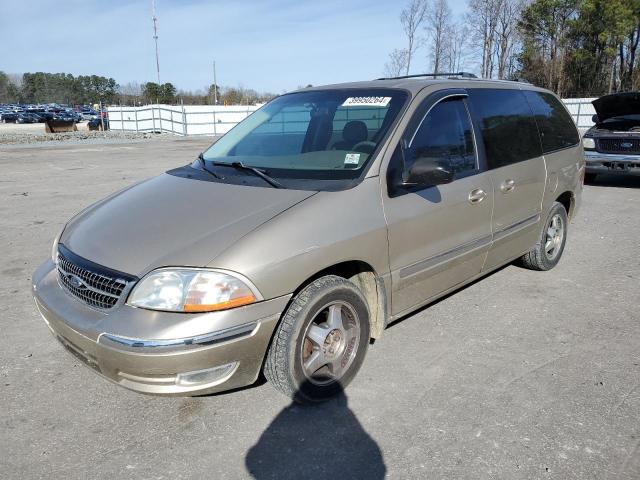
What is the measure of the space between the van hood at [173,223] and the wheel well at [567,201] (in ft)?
11.0

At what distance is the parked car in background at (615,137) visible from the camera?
30.8 ft

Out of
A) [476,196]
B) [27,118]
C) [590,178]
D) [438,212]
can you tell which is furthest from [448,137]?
[27,118]

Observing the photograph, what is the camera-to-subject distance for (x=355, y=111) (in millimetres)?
3590

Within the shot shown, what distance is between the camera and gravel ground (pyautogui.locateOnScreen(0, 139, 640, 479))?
2.49 meters

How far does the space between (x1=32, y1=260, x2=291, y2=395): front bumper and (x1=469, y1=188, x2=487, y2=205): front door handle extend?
1723 mm

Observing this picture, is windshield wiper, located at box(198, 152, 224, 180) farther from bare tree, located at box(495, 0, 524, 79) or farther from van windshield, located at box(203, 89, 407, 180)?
bare tree, located at box(495, 0, 524, 79)

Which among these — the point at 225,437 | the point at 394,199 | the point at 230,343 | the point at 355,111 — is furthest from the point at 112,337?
the point at 355,111

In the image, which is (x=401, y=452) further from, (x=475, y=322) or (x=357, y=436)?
(x=475, y=322)

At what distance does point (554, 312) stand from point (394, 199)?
199cm

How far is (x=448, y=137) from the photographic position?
3.65 m

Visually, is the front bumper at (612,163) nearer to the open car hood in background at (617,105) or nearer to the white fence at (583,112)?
the open car hood in background at (617,105)

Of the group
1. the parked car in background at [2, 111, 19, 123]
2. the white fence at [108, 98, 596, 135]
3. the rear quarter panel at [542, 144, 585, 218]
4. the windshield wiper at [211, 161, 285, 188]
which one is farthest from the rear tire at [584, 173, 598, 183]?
the parked car in background at [2, 111, 19, 123]

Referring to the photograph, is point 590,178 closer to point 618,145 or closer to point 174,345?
point 618,145

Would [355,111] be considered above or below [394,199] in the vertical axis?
above
